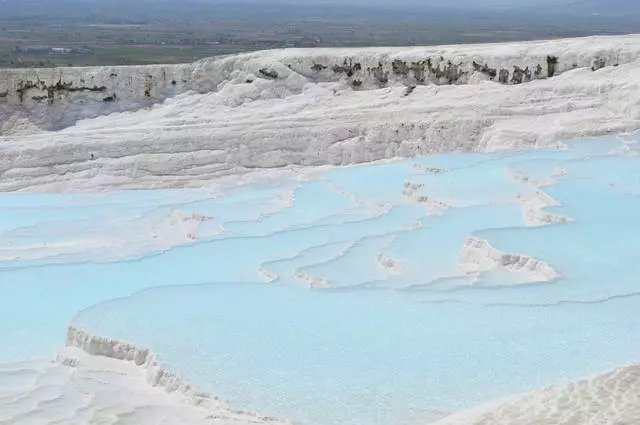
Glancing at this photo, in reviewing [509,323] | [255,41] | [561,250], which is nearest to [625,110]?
[561,250]

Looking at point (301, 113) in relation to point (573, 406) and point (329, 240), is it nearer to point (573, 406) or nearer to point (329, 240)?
point (329, 240)

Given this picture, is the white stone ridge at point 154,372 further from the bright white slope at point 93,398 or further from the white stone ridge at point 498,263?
the white stone ridge at point 498,263

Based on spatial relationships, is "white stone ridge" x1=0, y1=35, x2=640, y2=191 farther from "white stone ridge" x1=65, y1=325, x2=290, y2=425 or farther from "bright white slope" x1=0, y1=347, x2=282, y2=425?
"bright white slope" x1=0, y1=347, x2=282, y2=425

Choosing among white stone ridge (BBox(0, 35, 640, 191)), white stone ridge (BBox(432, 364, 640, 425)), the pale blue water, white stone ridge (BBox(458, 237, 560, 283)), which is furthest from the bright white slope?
white stone ridge (BBox(0, 35, 640, 191))

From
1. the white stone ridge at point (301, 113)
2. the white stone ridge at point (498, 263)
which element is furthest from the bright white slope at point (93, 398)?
the white stone ridge at point (301, 113)

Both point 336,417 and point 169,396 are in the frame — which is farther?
point 169,396

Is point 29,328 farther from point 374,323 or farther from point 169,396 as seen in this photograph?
Result: point 374,323

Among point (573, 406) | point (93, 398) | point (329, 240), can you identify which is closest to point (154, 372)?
point (93, 398)
